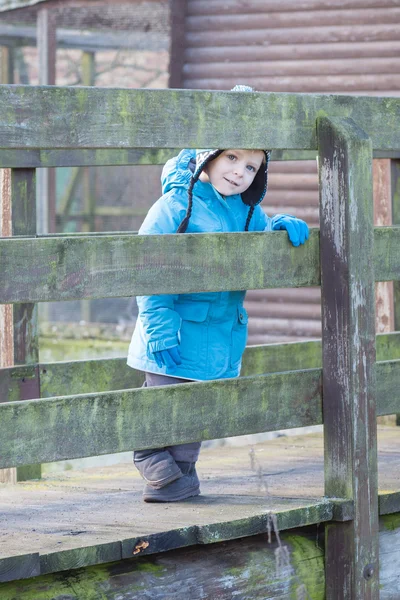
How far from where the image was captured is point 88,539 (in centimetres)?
301

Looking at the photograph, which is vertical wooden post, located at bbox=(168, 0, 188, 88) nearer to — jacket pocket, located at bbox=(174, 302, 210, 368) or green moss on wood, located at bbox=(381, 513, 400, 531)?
jacket pocket, located at bbox=(174, 302, 210, 368)

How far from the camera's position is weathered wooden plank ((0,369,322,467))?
Result: 2.88 m

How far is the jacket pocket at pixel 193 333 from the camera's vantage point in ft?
11.6

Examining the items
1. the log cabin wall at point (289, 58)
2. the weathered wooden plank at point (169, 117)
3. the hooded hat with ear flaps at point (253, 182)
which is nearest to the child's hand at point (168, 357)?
the hooded hat with ear flaps at point (253, 182)

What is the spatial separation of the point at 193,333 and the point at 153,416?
502 millimetres

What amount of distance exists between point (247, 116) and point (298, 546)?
1.30 meters

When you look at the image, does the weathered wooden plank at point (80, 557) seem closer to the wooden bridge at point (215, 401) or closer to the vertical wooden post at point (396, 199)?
the wooden bridge at point (215, 401)

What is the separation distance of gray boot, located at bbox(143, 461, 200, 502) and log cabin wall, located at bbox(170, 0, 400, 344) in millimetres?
4778

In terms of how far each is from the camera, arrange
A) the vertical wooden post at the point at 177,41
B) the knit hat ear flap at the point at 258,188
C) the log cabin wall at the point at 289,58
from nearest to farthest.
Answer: the knit hat ear flap at the point at 258,188, the log cabin wall at the point at 289,58, the vertical wooden post at the point at 177,41

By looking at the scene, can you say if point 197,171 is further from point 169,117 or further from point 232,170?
point 169,117

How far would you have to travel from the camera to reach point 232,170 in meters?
3.62

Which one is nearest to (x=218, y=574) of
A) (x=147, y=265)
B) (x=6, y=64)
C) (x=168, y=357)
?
(x=168, y=357)

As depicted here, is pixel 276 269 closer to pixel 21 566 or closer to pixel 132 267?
pixel 132 267

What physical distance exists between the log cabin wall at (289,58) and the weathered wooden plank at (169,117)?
450 cm
